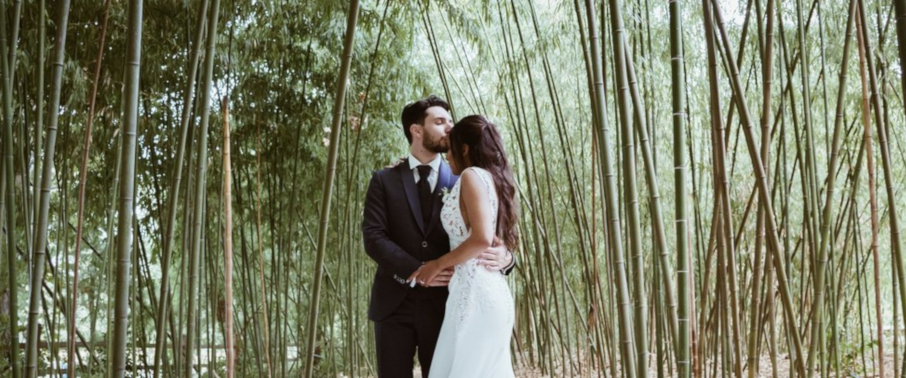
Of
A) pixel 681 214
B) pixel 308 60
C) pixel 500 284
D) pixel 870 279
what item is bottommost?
pixel 870 279

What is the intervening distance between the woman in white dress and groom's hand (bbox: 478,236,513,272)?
14 mm

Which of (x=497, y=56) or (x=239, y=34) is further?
(x=497, y=56)

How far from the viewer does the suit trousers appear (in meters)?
1.84

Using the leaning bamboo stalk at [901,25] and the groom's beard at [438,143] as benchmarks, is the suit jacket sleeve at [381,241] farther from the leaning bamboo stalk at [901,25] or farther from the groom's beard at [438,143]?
the leaning bamboo stalk at [901,25]

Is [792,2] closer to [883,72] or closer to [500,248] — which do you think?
[883,72]

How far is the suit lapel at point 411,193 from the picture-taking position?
1.92 metres

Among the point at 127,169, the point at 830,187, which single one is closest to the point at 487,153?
the point at 830,187

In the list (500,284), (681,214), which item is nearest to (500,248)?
(500,284)

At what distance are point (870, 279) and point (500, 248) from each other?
532 cm

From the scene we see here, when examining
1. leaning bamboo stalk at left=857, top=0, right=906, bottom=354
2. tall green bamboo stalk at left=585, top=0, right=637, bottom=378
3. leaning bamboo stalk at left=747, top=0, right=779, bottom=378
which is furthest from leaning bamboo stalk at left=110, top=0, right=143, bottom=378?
leaning bamboo stalk at left=857, top=0, right=906, bottom=354

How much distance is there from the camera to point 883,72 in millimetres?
2766

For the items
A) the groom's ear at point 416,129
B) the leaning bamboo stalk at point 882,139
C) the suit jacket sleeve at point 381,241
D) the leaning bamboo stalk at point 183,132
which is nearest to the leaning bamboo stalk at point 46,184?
the leaning bamboo stalk at point 183,132

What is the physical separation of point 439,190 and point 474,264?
0.28 meters

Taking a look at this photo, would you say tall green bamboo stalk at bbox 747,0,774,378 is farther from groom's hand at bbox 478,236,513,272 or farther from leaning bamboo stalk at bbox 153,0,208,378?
leaning bamboo stalk at bbox 153,0,208,378
